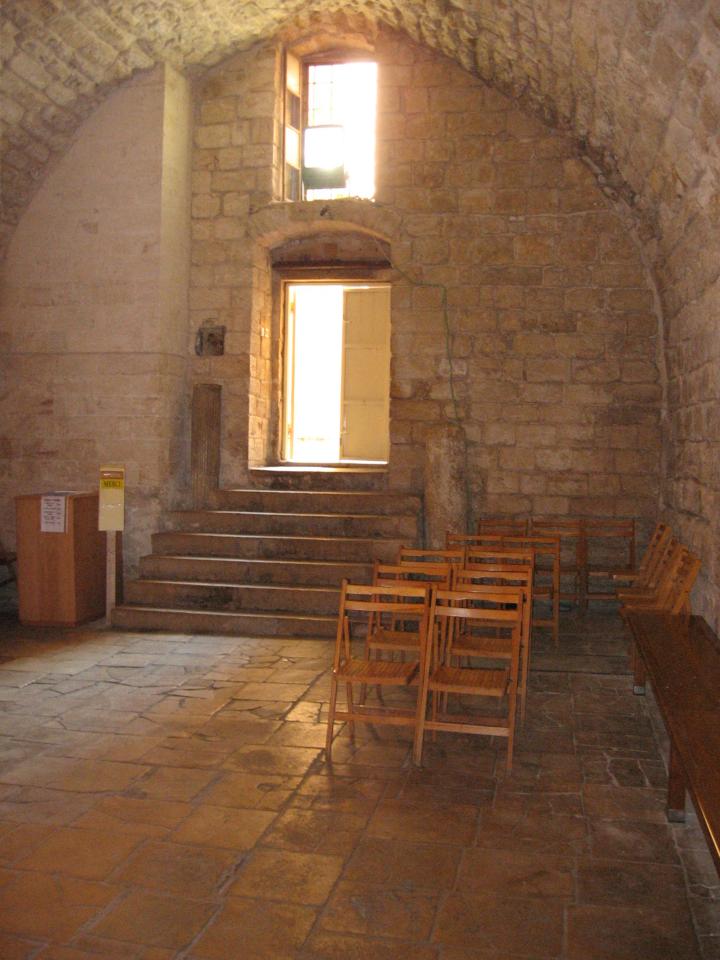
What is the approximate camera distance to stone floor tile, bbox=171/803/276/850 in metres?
3.05

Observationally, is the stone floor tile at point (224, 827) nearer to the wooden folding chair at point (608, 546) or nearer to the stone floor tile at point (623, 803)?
the stone floor tile at point (623, 803)

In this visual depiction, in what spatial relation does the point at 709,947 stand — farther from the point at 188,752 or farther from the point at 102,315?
the point at 102,315

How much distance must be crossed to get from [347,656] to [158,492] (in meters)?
3.97

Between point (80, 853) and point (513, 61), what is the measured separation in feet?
20.1

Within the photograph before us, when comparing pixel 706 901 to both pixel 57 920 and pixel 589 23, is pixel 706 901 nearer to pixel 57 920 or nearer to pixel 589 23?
pixel 57 920

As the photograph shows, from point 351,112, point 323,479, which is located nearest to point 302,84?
point 351,112

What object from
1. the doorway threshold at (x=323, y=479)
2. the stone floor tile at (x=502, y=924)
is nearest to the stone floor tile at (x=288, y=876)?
the stone floor tile at (x=502, y=924)

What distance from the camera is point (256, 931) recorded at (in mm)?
2500

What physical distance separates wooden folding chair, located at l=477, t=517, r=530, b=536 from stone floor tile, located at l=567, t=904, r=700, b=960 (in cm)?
468

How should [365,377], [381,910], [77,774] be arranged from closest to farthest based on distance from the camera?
[381,910]
[77,774]
[365,377]

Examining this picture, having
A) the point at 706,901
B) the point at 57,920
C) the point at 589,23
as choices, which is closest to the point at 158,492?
the point at 589,23

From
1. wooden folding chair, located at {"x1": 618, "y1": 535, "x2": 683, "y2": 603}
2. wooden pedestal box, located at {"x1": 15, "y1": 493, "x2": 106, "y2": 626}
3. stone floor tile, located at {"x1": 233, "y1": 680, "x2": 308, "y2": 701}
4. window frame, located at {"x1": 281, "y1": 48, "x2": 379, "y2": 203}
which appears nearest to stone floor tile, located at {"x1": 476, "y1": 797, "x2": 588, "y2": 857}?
stone floor tile, located at {"x1": 233, "y1": 680, "x2": 308, "y2": 701}

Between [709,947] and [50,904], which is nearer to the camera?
[709,947]

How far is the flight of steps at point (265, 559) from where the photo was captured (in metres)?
6.58
